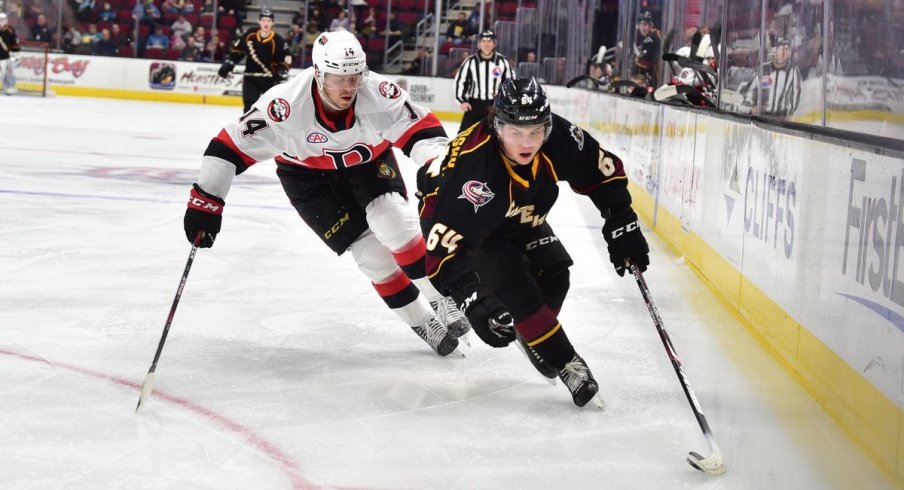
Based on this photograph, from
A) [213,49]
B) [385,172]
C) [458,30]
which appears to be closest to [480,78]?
[385,172]

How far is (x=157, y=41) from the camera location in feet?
58.3

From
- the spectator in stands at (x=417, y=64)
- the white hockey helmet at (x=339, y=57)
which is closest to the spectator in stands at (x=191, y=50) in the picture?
the spectator in stands at (x=417, y=64)

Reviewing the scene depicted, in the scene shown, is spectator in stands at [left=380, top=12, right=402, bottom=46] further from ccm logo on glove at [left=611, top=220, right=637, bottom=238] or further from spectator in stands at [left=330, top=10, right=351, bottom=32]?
ccm logo on glove at [left=611, top=220, right=637, bottom=238]

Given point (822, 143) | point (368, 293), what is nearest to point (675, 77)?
point (368, 293)

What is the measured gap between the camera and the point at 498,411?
9.52 feet

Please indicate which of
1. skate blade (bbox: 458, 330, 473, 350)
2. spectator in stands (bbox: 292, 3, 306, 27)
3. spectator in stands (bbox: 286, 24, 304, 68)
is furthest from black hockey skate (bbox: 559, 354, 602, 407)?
spectator in stands (bbox: 292, 3, 306, 27)

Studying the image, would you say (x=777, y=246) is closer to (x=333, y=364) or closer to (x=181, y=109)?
(x=333, y=364)

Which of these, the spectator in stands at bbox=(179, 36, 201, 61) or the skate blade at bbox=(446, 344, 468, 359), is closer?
the skate blade at bbox=(446, 344, 468, 359)

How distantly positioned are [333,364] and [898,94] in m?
1.72

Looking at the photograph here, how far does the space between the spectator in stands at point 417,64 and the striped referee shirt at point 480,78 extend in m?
8.51

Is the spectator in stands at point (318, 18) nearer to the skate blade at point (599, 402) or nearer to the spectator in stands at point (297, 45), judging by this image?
the spectator in stands at point (297, 45)

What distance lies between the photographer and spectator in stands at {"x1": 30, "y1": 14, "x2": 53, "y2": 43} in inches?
681

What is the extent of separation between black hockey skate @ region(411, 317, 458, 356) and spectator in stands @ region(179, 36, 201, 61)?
15.1 metres

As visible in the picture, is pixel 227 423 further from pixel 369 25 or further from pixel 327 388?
pixel 369 25
